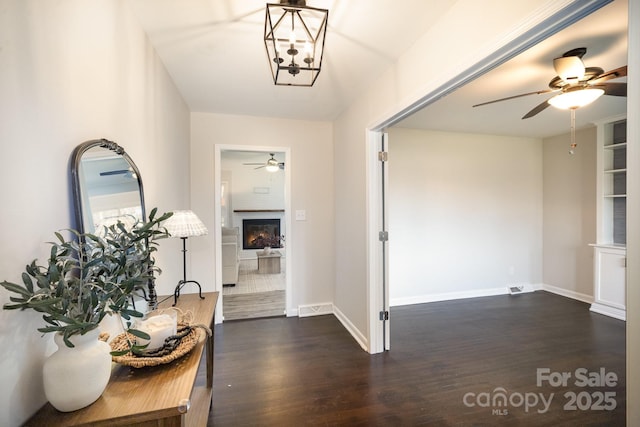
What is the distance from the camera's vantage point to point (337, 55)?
6.64 feet

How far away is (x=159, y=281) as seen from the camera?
1.89 m

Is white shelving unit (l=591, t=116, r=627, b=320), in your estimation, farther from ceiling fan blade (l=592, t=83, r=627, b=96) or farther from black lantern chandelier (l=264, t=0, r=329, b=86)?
black lantern chandelier (l=264, t=0, r=329, b=86)

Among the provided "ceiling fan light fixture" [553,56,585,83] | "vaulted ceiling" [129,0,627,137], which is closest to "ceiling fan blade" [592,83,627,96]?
"ceiling fan light fixture" [553,56,585,83]

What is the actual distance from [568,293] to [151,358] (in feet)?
18.0

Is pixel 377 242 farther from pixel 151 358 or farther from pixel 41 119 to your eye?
pixel 41 119

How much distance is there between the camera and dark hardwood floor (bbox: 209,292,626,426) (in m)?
1.81

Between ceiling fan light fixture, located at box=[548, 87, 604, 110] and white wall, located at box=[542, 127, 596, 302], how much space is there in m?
2.59

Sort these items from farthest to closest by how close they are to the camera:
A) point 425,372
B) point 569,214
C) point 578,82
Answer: point 569,214, point 425,372, point 578,82

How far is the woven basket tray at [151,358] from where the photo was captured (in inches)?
35.5

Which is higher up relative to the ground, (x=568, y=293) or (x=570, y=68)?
(x=570, y=68)

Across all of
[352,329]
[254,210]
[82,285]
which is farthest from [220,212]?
[254,210]

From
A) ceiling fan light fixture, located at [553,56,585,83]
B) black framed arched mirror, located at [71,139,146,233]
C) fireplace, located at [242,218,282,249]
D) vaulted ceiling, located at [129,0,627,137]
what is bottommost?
fireplace, located at [242,218,282,249]

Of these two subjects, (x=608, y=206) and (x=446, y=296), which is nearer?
(x=608, y=206)

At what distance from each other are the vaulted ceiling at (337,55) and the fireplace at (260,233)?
15.5ft
